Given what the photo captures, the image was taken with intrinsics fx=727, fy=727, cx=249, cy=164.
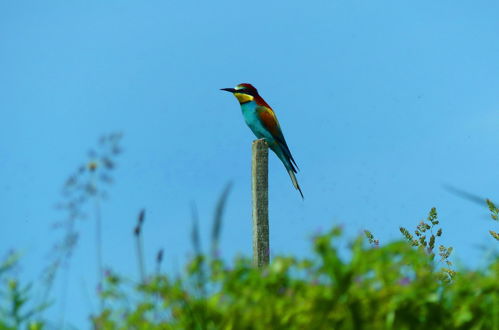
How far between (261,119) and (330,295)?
20.6 ft

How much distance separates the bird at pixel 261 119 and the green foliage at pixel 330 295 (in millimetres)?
5617

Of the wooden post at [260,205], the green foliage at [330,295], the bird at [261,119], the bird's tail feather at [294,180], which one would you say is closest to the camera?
the green foliage at [330,295]

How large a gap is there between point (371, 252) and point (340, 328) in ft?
1.07

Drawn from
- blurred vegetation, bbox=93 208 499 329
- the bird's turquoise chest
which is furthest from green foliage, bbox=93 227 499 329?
the bird's turquoise chest

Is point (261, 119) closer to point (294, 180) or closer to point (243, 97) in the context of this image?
point (243, 97)

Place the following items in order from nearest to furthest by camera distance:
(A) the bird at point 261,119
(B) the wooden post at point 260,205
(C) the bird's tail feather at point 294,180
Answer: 1. (B) the wooden post at point 260,205
2. (C) the bird's tail feather at point 294,180
3. (A) the bird at point 261,119

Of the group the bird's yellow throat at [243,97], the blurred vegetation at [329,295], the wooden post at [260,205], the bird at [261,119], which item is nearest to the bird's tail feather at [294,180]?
the bird at [261,119]

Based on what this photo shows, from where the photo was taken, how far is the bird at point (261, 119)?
8.90m

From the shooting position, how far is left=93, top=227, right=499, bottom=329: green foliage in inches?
110

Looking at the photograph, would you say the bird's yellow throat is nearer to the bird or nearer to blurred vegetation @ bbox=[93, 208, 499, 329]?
the bird

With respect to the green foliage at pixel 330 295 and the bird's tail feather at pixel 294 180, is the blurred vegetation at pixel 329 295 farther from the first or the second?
the bird's tail feather at pixel 294 180

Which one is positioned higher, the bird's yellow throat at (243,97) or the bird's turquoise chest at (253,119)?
the bird's yellow throat at (243,97)

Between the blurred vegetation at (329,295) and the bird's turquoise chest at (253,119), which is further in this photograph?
the bird's turquoise chest at (253,119)

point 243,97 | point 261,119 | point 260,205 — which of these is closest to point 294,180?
point 261,119
